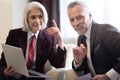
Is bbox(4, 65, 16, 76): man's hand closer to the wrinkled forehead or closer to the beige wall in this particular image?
the wrinkled forehead

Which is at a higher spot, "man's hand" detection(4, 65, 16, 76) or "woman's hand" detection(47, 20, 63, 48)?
"woman's hand" detection(47, 20, 63, 48)

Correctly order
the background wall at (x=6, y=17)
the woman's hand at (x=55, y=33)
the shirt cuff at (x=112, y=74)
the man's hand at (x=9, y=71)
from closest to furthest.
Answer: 1. the shirt cuff at (x=112, y=74)
2. the man's hand at (x=9, y=71)
3. the woman's hand at (x=55, y=33)
4. the background wall at (x=6, y=17)

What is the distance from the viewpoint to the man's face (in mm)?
1794

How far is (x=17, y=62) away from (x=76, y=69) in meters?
0.47

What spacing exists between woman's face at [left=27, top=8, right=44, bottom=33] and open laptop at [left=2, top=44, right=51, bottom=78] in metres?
0.42

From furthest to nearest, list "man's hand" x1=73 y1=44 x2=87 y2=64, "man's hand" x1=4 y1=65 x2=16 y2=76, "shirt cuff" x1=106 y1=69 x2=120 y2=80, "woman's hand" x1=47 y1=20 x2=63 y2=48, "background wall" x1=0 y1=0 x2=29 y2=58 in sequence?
"background wall" x1=0 y1=0 x2=29 y2=58 < "woman's hand" x1=47 y1=20 x2=63 y2=48 < "man's hand" x1=4 y1=65 x2=16 y2=76 < "man's hand" x1=73 y1=44 x2=87 y2=64 < "shirt cuff" x1=106 y1=69 x2=120 y2=80

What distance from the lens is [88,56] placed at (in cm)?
182

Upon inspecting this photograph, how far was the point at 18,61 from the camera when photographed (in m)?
1.86

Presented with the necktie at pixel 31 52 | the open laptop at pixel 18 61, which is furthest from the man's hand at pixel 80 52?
the necktie at pixel 31 52

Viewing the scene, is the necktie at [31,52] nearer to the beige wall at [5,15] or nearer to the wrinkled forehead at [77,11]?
the wrinkled forehead at [77,11]

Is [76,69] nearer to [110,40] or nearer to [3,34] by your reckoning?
[110,40]

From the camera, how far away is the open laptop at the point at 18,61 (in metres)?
1.79

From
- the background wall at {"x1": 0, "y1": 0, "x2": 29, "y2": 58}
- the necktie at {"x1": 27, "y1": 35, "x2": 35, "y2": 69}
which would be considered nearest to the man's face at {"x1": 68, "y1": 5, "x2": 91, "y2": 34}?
the necktie at {"x1": 27, "y1": 35, "x2": 35, "y2": 69}

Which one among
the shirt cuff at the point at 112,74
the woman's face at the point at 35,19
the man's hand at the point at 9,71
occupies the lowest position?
the man's hand at the point at 9,71
